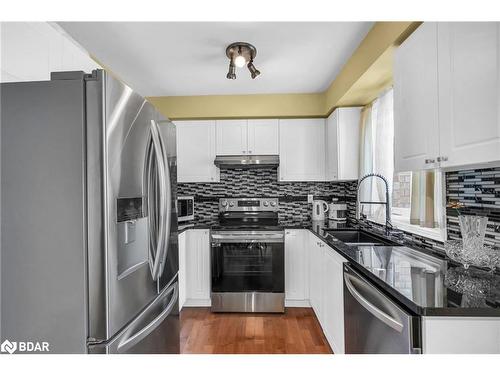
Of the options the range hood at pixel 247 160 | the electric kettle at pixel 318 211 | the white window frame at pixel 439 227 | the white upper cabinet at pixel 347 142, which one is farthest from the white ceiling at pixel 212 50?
the electric kettle at pixel 318 211

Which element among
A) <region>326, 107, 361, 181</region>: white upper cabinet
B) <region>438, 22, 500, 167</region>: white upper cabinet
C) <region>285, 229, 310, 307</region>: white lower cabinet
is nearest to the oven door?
<region>285, 229, 310, 307</region>: white lower cabinet

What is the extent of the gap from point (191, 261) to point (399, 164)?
2.23 m

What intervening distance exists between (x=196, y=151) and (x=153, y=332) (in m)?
2.25

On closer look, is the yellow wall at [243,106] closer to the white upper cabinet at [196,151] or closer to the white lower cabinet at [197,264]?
the white upper cabinet at [196,151]

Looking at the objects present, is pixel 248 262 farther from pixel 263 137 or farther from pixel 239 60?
pixel 239 60

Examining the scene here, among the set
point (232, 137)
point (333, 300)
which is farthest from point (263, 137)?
point (333, 300)

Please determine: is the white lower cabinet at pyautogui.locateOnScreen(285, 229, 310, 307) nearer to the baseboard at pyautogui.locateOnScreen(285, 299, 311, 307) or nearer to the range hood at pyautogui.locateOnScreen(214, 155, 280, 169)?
the baseboard at pyautogui.locateOnScreen(285, 299, 311, 307)

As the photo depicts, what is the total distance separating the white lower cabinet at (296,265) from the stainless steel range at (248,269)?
12 centimetres

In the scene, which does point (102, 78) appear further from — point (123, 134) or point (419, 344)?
point (419, 344)

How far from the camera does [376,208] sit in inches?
105

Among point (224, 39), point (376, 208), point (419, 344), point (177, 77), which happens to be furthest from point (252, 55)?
point (419, 344)

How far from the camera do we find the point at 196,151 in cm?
322

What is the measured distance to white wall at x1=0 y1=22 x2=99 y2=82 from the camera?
43.5 inches

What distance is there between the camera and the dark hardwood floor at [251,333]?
7.23 feet
